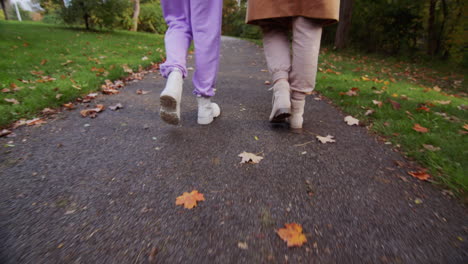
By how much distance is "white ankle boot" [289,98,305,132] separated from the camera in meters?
1.83

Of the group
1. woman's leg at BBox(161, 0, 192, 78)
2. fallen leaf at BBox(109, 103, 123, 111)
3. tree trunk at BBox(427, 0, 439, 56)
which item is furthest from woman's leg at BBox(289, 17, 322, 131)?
tree trunk at BBox(427, 0, 439, 56)

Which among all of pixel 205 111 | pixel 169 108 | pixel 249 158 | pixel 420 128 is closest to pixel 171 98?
pixel 169 108

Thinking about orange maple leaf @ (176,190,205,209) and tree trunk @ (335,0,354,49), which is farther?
tree trunk @ (335,0,354,49)

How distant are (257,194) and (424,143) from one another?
1340 mm

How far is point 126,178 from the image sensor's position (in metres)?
1.27

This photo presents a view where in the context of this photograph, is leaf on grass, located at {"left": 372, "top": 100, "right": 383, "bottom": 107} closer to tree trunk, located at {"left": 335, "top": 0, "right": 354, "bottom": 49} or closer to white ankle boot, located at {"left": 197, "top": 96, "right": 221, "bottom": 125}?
white ankle boot, located at {"left": 197, "top": 96, "right": 221, "bottom": 125}

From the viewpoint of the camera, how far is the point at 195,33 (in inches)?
68.5

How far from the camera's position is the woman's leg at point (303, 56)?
1670mm

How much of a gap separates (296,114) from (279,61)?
42 centimetres

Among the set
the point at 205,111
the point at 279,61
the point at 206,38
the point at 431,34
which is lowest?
the point at 205,111

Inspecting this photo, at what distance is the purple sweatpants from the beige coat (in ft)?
0.98

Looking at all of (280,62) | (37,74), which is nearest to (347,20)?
(280,62)

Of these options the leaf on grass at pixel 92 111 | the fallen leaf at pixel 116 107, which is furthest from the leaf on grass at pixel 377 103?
the leaf on grass at pixel 92 111

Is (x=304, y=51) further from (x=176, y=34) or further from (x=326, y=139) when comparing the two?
(x=176, y=34)
